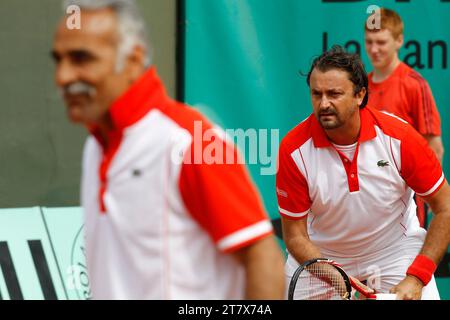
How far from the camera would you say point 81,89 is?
8.04 ft

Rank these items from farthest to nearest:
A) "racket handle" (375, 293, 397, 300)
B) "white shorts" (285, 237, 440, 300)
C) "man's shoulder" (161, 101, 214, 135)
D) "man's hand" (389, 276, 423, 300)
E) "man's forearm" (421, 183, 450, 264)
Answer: "white shorts" (285, 237, 440, 300), "man's forearm" (421, 183, 450, 264), "man's hand" (389, 276, 423, 300), "racket handle" (375, 293, 397, 300), "man's shoulder" (161, 101, 214, 135)

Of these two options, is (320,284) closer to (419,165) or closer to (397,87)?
(419,165)

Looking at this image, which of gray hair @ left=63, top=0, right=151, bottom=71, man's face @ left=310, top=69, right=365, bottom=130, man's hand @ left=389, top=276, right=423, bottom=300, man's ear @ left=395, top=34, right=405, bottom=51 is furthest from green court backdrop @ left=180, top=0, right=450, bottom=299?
gray hair @ left=63, top=0, right=151, bottom=71

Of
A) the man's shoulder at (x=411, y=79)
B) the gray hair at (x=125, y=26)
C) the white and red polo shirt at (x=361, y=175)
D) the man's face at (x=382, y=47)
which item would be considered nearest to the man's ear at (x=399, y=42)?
the man's face at (x=382, y=47)

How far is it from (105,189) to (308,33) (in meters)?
4.54

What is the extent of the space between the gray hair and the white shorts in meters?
2.81

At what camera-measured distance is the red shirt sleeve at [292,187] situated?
491 centimetres

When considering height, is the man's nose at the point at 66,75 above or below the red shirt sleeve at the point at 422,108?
above

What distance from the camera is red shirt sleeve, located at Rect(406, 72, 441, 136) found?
6609 millimetres

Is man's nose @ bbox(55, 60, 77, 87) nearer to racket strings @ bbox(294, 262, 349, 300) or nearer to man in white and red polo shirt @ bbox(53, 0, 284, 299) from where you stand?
man in white and red polo shirt @ bbox(53, 0, 284, 299)

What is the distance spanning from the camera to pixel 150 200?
2.44 metres

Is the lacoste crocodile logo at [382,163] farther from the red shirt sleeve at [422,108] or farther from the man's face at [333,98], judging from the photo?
the red shirt sleeve at [422,108]

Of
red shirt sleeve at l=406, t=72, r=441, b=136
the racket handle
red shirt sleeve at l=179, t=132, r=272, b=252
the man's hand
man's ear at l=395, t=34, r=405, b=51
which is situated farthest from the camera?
man's ear at l=395, t=34, r=405, b=51

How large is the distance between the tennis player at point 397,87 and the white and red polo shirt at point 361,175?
1.65 meters
